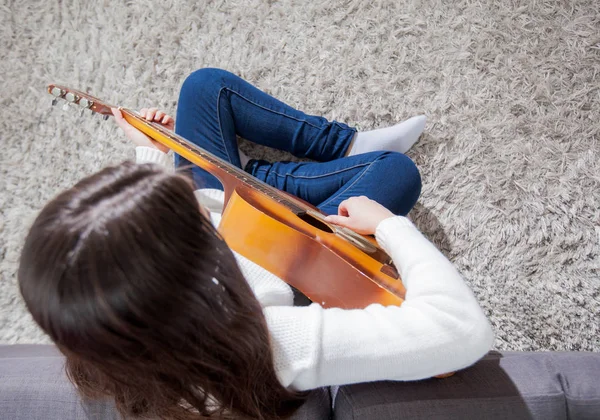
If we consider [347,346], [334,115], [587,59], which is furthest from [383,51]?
[347,346]

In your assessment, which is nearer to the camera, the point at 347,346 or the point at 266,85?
the point at 347,346

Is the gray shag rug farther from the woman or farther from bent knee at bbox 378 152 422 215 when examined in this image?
the woman

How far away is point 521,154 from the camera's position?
0.93 meters

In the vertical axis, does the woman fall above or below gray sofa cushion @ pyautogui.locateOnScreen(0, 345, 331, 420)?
above

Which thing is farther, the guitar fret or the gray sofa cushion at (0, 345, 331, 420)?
the guitar fret

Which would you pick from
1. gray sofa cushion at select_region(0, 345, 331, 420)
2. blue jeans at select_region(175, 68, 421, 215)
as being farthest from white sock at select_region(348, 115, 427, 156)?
gray sofa cushion at select_region(0, 345, 331, 420)

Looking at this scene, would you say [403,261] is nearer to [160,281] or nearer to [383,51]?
[160,281]

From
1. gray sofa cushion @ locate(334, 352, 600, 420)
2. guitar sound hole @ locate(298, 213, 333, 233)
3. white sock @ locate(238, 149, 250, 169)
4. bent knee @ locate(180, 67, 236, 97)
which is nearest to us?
gray sofa cushion @ locate(334, 352, 600, 420)

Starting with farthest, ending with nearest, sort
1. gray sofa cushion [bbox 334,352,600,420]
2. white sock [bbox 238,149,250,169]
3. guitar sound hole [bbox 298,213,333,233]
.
Answer: white sock [bbox 238,149,250,169] → guitar sound hole [bbox 298,213,333,233] → gray sofa cushion [bbox 334,352,600,420]

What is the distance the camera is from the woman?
41 centimetres

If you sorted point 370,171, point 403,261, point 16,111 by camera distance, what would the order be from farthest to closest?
point 16,111
point 370,171
point 403,261

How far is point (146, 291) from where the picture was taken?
0.42 metres

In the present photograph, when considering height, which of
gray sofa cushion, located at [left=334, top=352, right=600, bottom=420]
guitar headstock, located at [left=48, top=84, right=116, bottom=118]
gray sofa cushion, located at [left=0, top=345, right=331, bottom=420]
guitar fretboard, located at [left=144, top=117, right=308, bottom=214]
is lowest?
gray sofa cushion, located at [left=0, top=345, right=331, bottom=420]

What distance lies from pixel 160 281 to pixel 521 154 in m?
0.83
